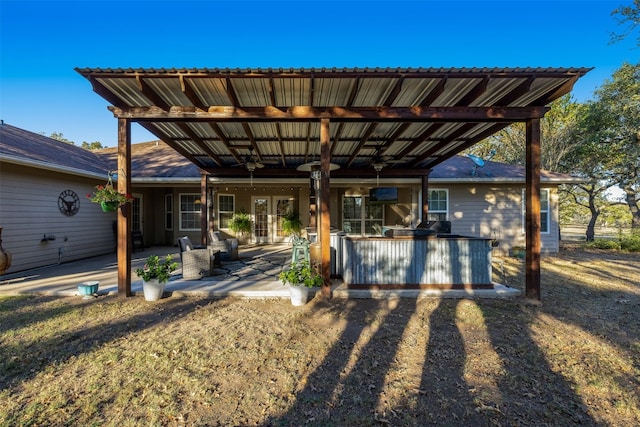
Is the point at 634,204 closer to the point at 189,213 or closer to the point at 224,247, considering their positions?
the point at 224,247

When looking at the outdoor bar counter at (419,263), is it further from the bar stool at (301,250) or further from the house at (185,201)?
the house at (185,201)

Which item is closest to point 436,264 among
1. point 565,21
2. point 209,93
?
point 209,93

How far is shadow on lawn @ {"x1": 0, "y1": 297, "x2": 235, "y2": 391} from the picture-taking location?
2572 mm

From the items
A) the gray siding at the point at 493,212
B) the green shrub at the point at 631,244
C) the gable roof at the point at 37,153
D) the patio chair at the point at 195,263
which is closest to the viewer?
the patio chair at the point at 195,263

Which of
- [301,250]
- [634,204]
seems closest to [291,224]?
[301,250]

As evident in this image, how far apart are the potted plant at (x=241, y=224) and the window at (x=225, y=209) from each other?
0.24 meters

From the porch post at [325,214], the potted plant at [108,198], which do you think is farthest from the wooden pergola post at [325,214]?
the potted plant at [108,198]

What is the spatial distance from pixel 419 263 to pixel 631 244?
11586mm

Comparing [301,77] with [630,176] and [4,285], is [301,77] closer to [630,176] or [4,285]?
[4,285]

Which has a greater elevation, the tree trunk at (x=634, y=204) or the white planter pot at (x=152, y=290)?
the tree trunk at (x=634, y=204)

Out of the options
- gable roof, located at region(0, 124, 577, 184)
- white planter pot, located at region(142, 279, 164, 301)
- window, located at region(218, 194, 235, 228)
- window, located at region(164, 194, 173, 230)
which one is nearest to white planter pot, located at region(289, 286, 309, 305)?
white planter pot, located at region(142, 279, 164, 301)

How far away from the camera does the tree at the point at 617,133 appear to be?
12.2 meters

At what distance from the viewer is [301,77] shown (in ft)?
12.2

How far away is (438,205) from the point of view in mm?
9469
